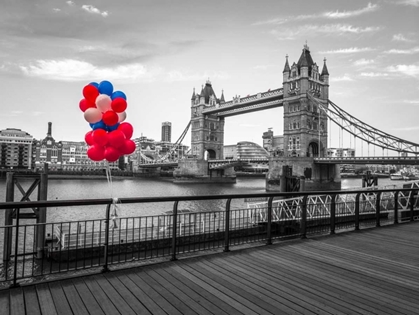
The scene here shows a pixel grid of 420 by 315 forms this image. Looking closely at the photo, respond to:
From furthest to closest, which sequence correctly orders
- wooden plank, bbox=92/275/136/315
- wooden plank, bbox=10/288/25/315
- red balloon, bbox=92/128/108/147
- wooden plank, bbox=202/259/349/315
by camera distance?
Result: 1. red balloon, bbox=92/128/108/147
2. wooden plank, bbox=202/259/349/315
3. wooden plank, bbox=92/275/136/315
4. wooden plank, bbox=10/288/25/315

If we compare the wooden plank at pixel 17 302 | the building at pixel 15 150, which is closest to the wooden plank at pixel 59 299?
A: the wooden plank at pixel 17 302

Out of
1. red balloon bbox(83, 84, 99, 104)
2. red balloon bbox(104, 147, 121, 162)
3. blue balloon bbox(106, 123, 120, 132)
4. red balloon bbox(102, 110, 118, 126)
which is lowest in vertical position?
red balloon bbox(104, 147, 121, 162)

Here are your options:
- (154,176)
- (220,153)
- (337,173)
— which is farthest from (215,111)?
(337,173)

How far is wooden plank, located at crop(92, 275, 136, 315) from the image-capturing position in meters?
3.25

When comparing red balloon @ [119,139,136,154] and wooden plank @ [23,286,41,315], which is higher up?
red balloon @ [119,139,136,154]

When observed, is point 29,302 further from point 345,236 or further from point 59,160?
point 59,160

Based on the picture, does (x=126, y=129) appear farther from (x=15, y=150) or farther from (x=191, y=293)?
(x=15, y=150)

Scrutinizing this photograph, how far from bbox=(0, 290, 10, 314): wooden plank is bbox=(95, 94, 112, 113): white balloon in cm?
330

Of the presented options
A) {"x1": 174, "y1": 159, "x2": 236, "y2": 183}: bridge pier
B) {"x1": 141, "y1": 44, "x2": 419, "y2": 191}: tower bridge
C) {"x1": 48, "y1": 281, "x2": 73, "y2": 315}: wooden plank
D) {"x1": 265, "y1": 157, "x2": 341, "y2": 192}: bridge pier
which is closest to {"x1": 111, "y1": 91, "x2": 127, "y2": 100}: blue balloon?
{"x1": 48, "y1": 281, "x2": 73, "y2": 315}: wooden plank

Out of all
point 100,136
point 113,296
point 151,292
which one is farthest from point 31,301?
point 100,136

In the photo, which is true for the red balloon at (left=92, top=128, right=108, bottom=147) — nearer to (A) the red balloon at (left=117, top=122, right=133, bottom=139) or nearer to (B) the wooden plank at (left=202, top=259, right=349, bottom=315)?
(A) the red balloon at (left=117, top=122, right=133, bottom=139)

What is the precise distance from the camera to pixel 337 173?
177 ft

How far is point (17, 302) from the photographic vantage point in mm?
3334

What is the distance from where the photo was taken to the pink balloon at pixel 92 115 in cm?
571
